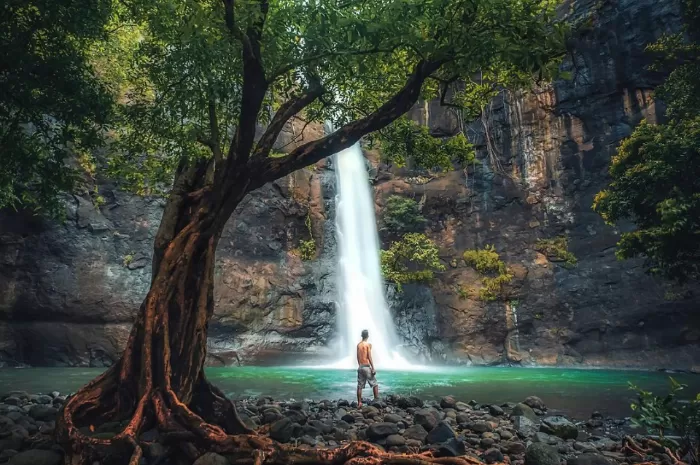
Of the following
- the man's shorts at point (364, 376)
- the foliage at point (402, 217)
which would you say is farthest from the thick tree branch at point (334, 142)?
the foliage at point (402, 217)

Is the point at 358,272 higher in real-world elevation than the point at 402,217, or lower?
lower

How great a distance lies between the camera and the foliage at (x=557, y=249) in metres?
26.8

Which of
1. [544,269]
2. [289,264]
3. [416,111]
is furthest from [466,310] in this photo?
[416,111]

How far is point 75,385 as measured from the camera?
1370 cm

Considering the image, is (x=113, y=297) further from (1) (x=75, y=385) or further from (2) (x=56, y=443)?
(2) (x=56, y=443)

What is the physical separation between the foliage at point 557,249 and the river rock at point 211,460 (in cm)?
2631

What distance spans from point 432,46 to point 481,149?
27.2 meters

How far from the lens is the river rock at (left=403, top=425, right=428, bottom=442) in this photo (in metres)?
6.37

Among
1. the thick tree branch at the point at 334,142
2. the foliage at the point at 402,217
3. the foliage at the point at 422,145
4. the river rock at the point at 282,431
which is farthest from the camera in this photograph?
the foliage at the point at 402,217

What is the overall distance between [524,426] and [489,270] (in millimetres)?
21238

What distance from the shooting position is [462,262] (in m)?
29.1

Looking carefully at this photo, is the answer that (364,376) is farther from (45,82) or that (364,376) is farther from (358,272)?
(358,272)

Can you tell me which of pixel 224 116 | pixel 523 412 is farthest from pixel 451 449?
pixel 224 116

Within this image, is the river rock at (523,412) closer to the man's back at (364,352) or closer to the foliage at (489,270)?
the man's back at (364,352)
